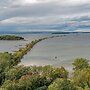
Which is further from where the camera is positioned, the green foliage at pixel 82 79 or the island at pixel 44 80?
the green foliage at pixel 82 79

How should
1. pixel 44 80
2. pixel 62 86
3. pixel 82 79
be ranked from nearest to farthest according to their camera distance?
1. pixel 62 86
2. pixel 82 79
3. pixel 44 80

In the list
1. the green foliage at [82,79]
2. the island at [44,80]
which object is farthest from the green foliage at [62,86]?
→ the green foliage at [82,79]

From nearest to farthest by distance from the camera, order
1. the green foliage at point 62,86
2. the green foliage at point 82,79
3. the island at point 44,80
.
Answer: the green foliage at point 62,86 < the island at point 44,80 < the green foliage at point 82,79

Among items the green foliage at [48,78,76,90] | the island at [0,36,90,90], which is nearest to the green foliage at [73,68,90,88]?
the island at [0,36,90,90]

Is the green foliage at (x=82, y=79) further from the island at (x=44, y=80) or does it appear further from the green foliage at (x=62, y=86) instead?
the green foliage at (x=62, y=86)

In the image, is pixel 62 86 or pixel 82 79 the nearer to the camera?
pixel 62 86

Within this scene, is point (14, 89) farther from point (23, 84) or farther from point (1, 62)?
point (1, 62)

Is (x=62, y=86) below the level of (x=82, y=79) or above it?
above

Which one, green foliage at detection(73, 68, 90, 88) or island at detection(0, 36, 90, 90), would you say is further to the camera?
green foliage at detection(73, 68, 90, 88)

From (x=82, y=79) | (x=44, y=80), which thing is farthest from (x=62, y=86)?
(x=44, y=80)

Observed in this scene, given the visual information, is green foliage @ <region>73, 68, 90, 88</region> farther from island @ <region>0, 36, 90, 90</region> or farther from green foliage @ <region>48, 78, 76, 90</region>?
green foliage @ <region>48, 78, 76, 90</region>

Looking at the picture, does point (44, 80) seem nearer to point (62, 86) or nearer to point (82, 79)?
point (82, 79)

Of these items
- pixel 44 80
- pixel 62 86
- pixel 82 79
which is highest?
pixel 62 86
